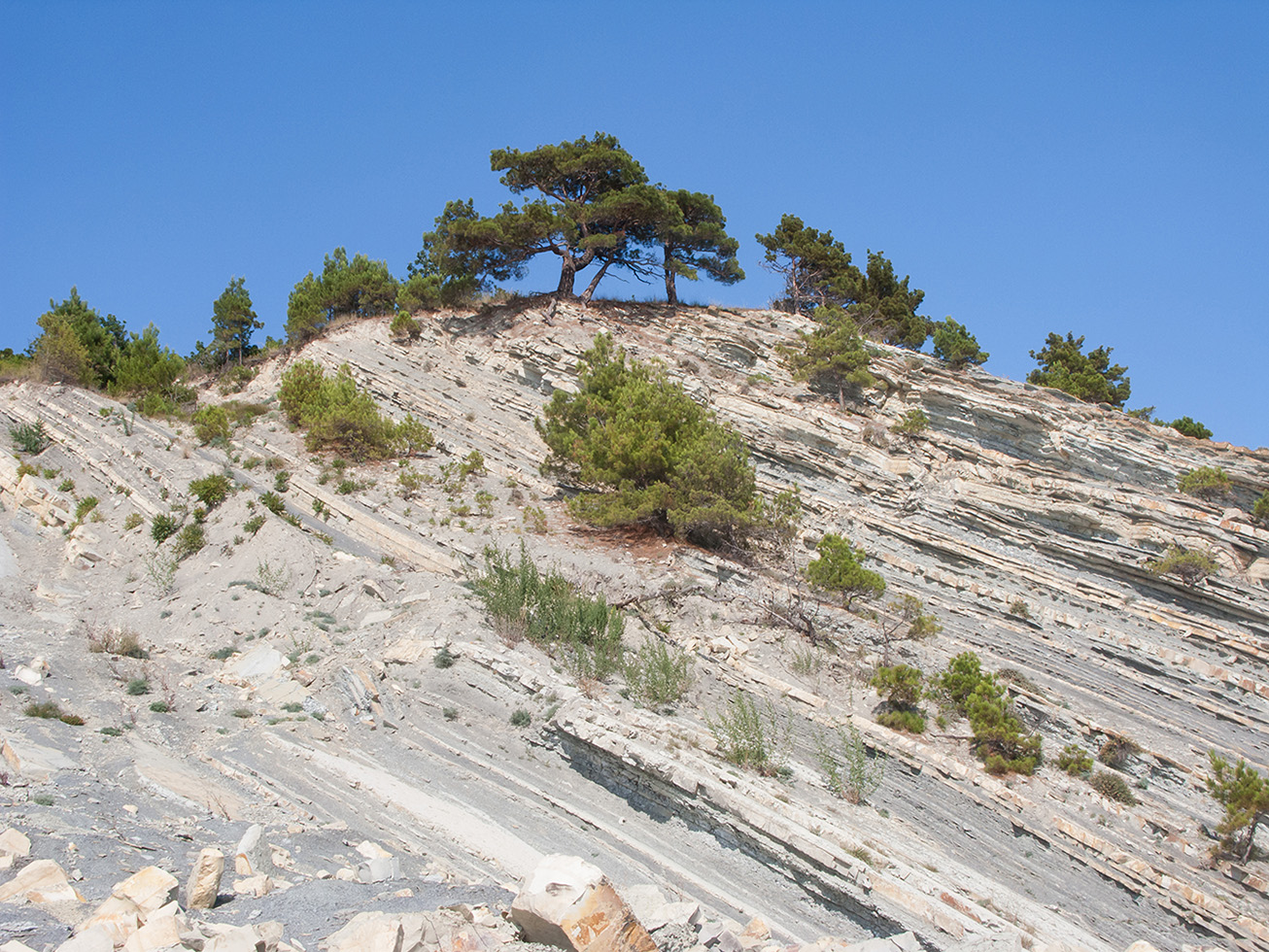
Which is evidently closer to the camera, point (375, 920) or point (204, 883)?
point (375, 920)

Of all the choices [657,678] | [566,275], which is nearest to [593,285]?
[566,275]

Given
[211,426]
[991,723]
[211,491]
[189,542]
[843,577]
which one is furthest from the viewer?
[211,426]

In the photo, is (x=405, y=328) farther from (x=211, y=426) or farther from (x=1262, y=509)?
(x=1262, y=509)

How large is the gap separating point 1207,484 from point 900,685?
15064 mm

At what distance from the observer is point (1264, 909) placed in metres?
10.8

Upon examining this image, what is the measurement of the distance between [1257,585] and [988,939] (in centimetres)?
1789

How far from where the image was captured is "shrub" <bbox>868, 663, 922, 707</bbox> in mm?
12805

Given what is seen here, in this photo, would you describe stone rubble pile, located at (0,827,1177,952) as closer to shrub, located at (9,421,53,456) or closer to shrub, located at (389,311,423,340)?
shrub, located at (9,421,53,456)

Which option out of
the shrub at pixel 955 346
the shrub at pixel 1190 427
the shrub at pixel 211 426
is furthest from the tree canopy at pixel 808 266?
the shrub at pixel 211 426

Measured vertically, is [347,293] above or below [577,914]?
above

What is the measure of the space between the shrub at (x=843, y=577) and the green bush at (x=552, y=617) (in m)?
4.41

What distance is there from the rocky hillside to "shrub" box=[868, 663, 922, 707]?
60cm

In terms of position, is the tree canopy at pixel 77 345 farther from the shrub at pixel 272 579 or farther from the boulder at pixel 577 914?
the boulder at pixel 577 914

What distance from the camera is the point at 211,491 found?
58.0ft
